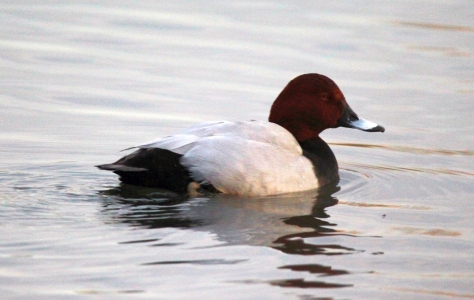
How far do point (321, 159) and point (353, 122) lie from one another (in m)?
0.61

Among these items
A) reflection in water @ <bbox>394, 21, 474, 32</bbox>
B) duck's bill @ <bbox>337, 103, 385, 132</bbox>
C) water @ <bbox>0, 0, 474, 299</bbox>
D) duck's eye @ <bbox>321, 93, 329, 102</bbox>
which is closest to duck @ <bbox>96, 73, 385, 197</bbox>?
water @ <bbox>0, 0, 474, 299</bbox>

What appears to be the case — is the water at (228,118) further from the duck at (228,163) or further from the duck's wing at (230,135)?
the duck's wing at (230,135)

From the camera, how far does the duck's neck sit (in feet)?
22.8

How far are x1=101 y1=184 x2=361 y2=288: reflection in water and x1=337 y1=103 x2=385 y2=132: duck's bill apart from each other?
80cm

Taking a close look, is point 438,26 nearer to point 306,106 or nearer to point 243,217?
point 306,106

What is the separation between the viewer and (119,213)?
5965 millimetres

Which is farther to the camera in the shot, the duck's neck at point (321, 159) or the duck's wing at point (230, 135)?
the duck's neck at point (321, 159)

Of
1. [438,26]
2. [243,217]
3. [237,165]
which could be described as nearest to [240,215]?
[243,217]

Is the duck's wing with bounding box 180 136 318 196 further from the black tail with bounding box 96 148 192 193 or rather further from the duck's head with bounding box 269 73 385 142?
the duck's head with bounding box 269 73 385 142

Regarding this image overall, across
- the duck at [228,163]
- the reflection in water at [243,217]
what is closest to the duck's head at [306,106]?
the duck at [228,163]

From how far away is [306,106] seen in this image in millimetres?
7188

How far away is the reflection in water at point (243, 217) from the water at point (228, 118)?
20 millimetres

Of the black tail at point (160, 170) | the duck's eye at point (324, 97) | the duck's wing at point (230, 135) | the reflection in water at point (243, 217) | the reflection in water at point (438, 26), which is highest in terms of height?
the reflection in water at point (438, 26)

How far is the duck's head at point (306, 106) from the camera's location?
7.16 meters
